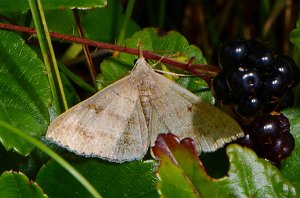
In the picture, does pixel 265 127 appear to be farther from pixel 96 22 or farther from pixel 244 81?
pixel 96 22

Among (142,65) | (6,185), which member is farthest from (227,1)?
(6,185)

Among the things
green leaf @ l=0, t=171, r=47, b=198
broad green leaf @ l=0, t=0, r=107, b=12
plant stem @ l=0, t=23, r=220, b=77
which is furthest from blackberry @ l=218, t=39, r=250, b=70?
green leaf @ l=0, t=171, r=47, b=198

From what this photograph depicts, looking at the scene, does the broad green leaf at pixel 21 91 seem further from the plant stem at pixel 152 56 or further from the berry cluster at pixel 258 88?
the berry cluster at pixel 258 88

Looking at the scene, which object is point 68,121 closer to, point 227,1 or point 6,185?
point 6,185

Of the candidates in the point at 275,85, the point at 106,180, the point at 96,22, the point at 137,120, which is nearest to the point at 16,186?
the point at 106,180

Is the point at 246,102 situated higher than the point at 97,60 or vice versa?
the point at 246,102

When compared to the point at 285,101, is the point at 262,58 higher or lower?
higher

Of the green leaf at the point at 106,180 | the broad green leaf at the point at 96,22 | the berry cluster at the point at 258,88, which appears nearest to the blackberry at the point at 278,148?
the berry cluster at the point at 258,88
